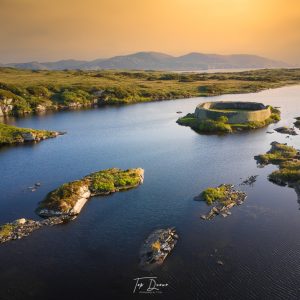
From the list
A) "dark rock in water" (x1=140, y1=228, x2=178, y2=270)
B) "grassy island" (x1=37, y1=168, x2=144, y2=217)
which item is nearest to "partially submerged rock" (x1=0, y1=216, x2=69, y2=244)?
"grassy island" (x1=37, y1=168, x2=144, y2=217)

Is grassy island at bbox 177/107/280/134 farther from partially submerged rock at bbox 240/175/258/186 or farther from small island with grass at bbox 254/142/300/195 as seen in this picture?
partially submerged rock at bbox 240/175/258/186

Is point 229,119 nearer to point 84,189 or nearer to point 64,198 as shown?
point 84,189

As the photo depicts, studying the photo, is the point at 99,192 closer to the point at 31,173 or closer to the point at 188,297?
the point at 31,173

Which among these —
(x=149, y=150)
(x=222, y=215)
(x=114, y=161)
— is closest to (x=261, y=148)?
(x=149, y=150)

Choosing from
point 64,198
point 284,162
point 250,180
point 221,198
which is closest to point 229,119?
point 284,162

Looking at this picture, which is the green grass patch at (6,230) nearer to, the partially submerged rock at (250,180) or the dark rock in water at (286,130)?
the partially submerged rock at (250,180)

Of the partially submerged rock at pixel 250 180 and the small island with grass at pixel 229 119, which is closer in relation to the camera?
the partially submerged rock at pixel 250 180
